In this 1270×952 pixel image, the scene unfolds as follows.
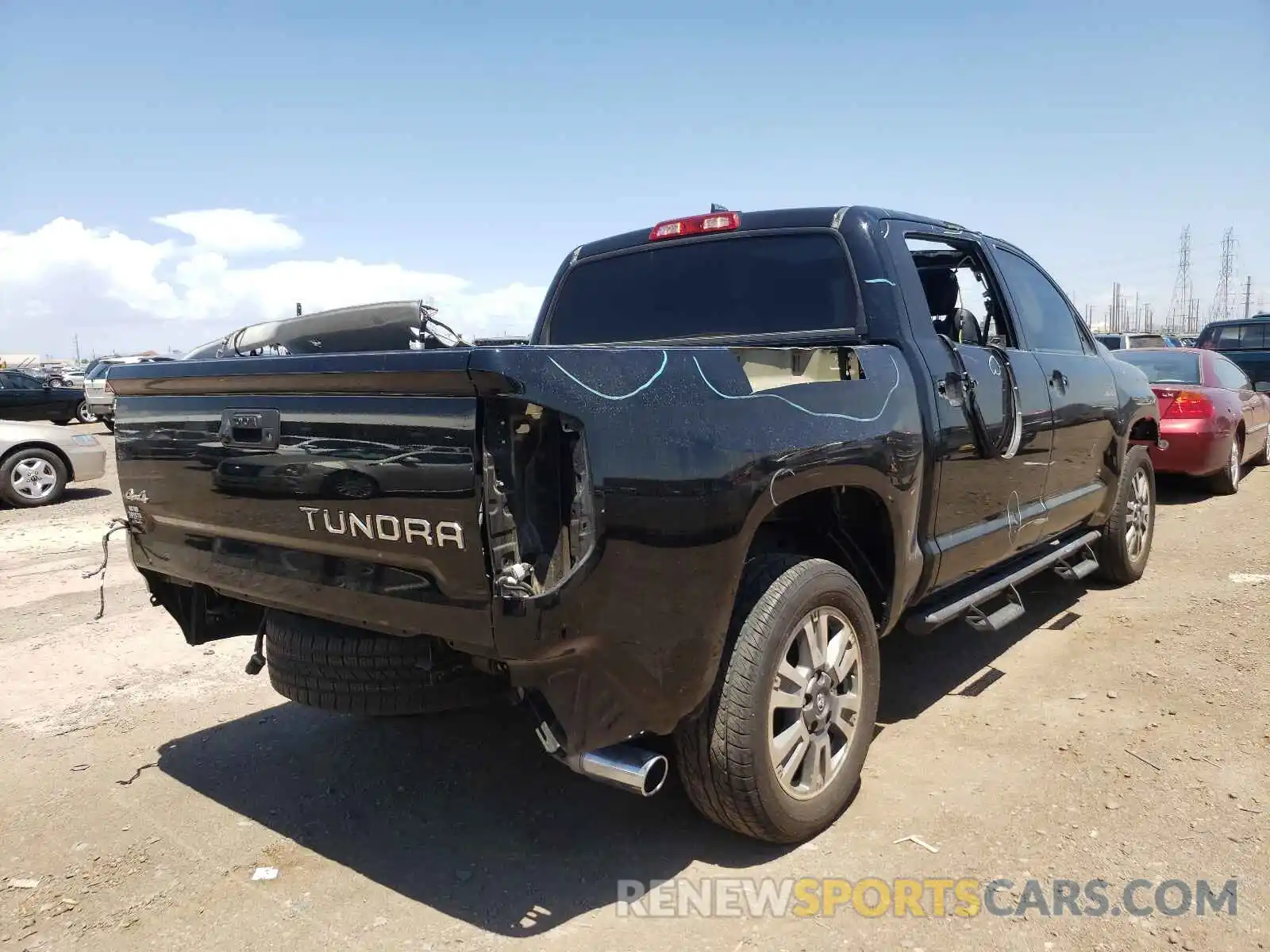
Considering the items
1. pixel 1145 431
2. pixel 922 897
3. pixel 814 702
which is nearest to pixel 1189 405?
pixel 1145 431

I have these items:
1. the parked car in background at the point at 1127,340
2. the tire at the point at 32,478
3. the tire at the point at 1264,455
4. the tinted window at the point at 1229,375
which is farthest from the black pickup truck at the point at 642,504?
the parked car in background at the point at 1127,340

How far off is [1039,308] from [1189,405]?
4.98m

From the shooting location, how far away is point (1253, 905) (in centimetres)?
257

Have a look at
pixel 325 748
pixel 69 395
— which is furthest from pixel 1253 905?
pixel 69 395

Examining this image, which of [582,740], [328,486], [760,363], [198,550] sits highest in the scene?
[760,363]

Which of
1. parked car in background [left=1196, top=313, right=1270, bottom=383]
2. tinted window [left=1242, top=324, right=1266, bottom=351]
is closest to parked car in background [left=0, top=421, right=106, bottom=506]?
parked car in background [left=1196, top=313, right=1270, bottom=383]

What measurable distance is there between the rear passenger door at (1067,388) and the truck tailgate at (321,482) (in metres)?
3.30

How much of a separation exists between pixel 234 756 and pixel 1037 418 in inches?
152

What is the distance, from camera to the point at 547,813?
317 cm

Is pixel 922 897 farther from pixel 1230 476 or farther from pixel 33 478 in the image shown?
pixel 33 478

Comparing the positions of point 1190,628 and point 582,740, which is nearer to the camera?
point 582,740

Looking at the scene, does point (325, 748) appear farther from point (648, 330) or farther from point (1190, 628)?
point (1190, 628)

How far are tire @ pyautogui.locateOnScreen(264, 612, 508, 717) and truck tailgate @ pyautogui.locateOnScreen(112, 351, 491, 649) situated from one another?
135 mm

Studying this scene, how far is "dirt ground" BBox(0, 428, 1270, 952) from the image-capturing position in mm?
2545
